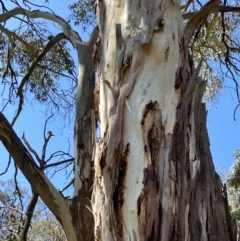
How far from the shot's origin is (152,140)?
4.71 feet

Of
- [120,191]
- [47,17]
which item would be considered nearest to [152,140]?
[120,191]

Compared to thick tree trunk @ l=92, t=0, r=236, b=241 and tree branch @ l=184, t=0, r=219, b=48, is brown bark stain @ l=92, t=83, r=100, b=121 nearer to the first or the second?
thick tree trunk @ l=92, t=0, r=236, b=241

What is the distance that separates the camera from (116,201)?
4.47ft

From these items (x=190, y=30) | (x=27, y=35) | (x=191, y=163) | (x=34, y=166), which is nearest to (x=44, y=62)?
(x=27, y=35)

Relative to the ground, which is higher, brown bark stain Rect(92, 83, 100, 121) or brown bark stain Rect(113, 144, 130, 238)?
brown bark stain Rect(92, 83, 100, 121)

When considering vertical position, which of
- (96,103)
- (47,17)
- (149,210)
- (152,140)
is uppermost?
(47,17)

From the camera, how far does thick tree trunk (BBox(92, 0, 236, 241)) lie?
52.4 inches

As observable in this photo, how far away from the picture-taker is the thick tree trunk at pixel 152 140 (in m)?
1.33

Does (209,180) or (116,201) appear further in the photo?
(209,180)

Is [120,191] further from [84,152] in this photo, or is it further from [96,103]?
[84,152]

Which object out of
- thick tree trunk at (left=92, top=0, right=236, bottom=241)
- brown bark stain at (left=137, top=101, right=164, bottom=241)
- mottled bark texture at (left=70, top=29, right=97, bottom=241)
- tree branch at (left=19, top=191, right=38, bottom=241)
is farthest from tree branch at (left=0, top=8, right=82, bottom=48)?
brown bark stain at (left=137, top=101, right=164, bottom=241)

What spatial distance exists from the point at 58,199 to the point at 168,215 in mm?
1188

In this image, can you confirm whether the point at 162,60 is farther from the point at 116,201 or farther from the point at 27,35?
the point at 27,35

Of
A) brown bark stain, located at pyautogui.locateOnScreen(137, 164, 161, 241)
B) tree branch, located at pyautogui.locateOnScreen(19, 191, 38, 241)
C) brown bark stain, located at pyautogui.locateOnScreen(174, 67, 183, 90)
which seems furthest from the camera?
tree branch, located at pyautogui.locateOnScreen(19, 191, 38, 241)
